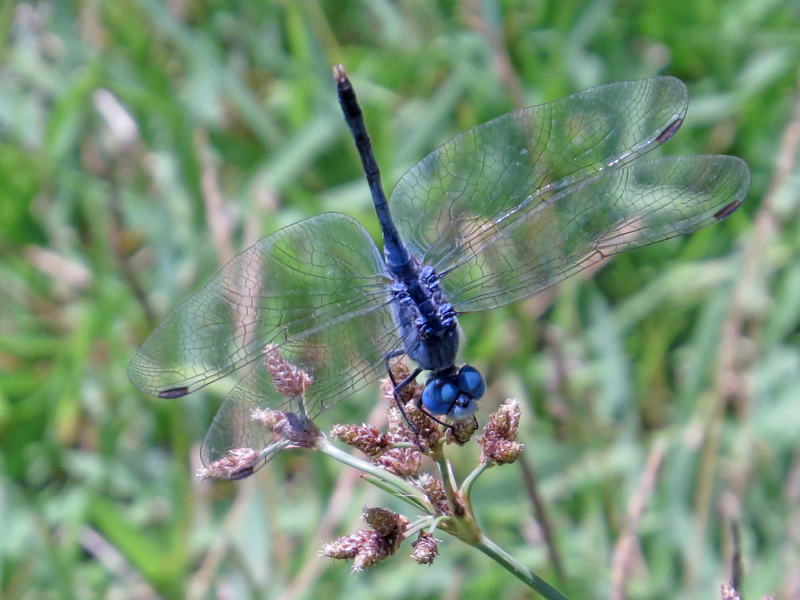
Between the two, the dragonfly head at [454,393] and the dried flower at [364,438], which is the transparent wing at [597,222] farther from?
the dried flower at [364,438]

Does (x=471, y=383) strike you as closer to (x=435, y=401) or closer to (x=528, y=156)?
(x=435, y=401)

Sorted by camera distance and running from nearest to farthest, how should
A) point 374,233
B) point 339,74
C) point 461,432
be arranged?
point 461,432
point 339,74
point 374,233

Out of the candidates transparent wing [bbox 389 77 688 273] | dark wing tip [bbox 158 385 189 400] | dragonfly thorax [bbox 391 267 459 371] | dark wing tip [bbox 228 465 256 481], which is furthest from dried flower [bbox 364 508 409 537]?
transparent wing [bbox 389 77 688 273]

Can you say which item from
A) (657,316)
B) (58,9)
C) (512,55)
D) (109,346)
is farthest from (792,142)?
(58,9)

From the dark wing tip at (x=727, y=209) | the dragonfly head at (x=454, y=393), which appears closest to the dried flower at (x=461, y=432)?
the dragonfly head at (x=454, y=393)

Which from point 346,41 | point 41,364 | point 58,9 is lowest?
point 41,364

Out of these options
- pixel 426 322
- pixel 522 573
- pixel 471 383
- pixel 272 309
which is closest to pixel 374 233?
pixel 272 309

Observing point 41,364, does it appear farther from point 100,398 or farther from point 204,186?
point 204,186
